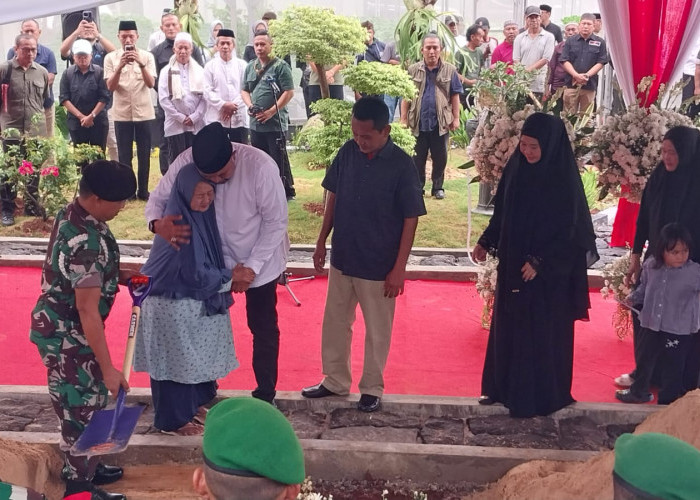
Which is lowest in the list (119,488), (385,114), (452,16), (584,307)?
(119,488)

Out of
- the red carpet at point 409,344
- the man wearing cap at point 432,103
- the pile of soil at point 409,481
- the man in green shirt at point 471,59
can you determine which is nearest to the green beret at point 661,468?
the pile of soil at point 409,481

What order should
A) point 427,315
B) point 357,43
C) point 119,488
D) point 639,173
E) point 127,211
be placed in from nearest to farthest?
point 119,488 < point 639,173 < point 427,315 < point 357,43 < point 127,211

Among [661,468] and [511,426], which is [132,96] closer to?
[511,426]

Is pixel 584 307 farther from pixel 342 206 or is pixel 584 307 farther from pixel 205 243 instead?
pixel 205 243

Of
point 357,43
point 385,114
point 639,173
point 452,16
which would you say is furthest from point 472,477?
point 452,16

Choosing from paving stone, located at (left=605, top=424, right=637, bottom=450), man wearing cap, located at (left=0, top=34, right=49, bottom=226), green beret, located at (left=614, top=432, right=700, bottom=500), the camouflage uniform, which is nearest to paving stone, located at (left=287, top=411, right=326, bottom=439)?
the camouflage uniform

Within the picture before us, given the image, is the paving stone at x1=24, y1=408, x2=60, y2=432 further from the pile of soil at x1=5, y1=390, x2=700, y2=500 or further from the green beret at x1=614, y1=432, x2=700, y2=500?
the green beret at x1=614, y1=432, x2=700, y2=500

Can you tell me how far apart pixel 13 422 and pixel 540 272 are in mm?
3096

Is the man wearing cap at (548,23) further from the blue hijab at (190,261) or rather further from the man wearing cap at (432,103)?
the blue hijab at (190,261)

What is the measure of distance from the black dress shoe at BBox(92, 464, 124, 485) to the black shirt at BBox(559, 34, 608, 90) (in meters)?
8.71

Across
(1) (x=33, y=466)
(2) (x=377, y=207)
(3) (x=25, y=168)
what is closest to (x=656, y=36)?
(2) (x=377, y=207)

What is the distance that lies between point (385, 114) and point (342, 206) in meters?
0.59

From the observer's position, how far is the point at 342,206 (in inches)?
196

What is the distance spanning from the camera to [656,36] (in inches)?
229
